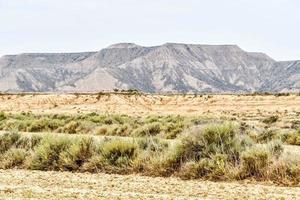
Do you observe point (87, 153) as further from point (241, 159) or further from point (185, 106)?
point (185, 106)

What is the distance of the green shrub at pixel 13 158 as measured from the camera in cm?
1901

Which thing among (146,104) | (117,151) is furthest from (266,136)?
(146,104)

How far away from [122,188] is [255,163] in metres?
4.00

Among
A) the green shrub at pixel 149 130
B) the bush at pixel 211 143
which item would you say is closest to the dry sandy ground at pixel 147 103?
the green shrub at pixel 149 130

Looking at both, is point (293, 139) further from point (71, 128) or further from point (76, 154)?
point (71, 128)

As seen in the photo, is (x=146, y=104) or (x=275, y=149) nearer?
(x=275, y=149)

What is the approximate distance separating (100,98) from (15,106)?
1345cm

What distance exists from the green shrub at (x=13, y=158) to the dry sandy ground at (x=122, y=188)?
2923 millimetres

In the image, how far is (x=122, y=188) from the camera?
1384 centimetres

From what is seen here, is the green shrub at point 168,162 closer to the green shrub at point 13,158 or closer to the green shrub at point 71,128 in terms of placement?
the green shrub at point 13,158

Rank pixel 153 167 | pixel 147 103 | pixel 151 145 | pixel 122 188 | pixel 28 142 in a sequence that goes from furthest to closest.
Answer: pixel 147 103 < pixel 28 142 < pixel 151 145 < pixel 153 167 < pixel 122 188

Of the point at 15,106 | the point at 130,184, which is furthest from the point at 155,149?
the point at 15,106

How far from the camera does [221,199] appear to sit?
1233 centimetres

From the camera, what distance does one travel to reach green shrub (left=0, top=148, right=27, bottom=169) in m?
19.0
